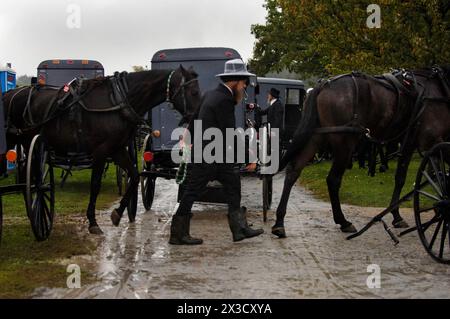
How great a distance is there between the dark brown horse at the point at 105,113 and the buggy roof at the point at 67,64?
8.55 metres

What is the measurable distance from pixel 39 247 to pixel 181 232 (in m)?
1.68

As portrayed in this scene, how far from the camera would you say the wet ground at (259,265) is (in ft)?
18.5

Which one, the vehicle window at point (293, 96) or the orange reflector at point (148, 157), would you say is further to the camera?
the vehicle window at point (293, 96)

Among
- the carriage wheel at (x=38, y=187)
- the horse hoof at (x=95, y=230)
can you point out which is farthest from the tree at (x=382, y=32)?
the carriage wheel at (x=38, y=187)

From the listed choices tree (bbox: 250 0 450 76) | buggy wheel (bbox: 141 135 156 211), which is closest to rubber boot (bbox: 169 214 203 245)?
buggy wheel (bbox: 141 135 156 211)

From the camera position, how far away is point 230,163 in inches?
309

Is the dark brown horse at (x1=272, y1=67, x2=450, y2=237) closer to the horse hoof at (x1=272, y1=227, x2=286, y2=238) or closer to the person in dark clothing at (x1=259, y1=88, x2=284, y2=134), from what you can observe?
the horse hoof at (x1=272, y1=227, x2=286, y2=238)

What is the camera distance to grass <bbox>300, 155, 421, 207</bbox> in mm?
12435

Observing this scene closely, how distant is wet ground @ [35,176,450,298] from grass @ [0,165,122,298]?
0.85 ft

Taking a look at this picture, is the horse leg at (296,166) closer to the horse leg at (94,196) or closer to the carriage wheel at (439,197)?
the carriage wheel at (439,197)

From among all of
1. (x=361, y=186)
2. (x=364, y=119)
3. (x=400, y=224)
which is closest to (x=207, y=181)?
(x=364, y=119)

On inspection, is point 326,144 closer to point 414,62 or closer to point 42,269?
point 42,269
